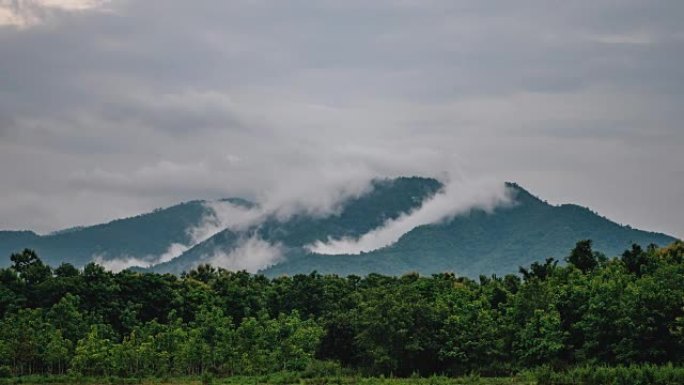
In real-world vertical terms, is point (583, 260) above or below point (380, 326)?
above

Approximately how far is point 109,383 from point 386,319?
1668 centimetres

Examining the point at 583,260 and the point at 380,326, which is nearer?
the point at 380,326

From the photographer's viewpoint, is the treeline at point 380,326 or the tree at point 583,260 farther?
the tree at point 583,260

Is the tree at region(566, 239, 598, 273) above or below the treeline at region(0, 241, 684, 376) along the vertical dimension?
above

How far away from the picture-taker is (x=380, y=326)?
55.2m

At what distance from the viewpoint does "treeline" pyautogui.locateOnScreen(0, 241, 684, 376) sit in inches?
1954

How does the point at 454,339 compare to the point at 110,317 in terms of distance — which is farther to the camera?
the point at 110,317

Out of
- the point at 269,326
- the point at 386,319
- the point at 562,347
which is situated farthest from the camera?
the point at 269,326

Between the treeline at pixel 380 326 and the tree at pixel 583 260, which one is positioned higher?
the tree at pixel 583 260

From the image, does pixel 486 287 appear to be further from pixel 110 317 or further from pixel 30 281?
pixel 30 281

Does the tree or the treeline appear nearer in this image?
the treeline

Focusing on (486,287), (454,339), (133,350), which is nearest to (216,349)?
(133,350)

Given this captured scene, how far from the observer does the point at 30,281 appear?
72.2 meters

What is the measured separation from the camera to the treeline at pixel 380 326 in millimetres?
49625
